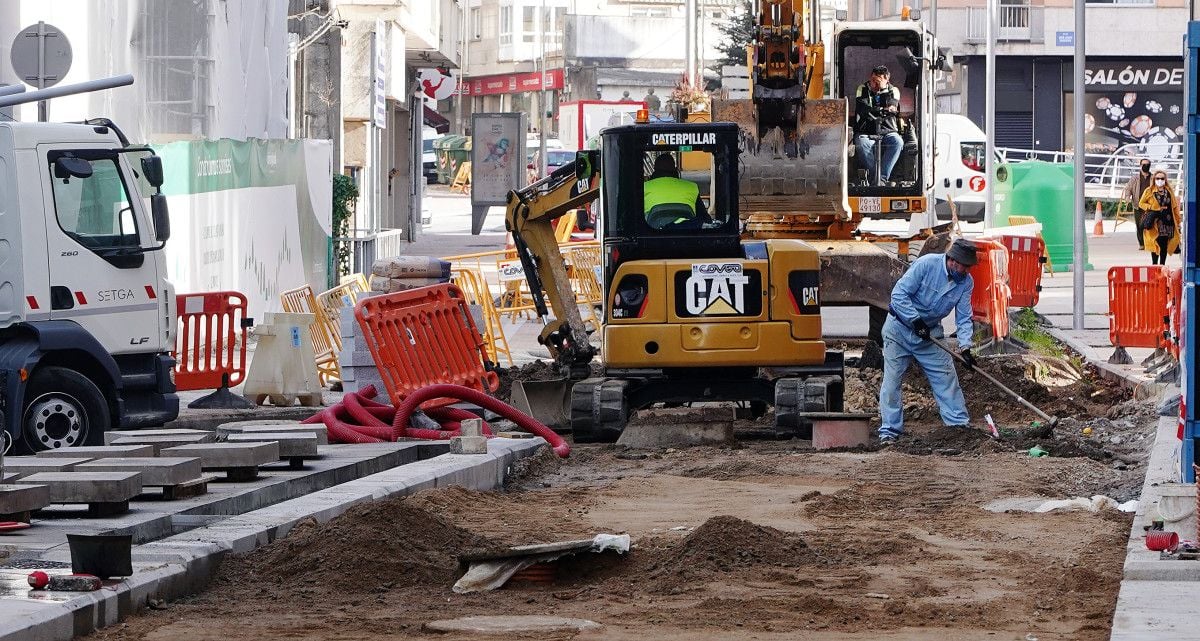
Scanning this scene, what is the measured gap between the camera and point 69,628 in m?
7.09

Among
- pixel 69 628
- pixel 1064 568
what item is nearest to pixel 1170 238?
pixel 1064 568

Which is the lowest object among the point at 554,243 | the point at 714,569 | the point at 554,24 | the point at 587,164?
the point at 714,569

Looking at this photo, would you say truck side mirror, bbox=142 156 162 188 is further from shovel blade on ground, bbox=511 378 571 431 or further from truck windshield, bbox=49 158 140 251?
shovel blade on ground, bbox=511 378 571 431

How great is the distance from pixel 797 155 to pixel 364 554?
12.8 metres

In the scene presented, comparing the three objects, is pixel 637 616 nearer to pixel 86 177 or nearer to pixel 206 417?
pixel 86 177

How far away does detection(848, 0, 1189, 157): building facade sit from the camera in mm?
59469

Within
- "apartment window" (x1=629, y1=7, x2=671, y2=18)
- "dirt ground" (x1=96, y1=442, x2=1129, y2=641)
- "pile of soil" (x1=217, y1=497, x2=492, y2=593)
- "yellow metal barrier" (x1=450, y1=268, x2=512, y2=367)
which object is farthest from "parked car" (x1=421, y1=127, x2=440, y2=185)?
"pile of soil" (x1=217, y1=497, x2=492, y2=593)

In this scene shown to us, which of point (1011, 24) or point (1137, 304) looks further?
point (1011, 24)

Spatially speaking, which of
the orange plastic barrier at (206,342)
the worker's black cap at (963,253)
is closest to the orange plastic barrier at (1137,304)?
the worker's black cap at (963,253)

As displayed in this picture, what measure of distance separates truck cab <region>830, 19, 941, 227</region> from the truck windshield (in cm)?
1073

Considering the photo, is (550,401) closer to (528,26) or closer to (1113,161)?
(1113,161)

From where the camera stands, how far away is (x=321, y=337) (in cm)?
2008

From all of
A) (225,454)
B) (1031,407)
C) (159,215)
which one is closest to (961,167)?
(1031,407)

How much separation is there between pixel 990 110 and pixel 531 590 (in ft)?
98.1
